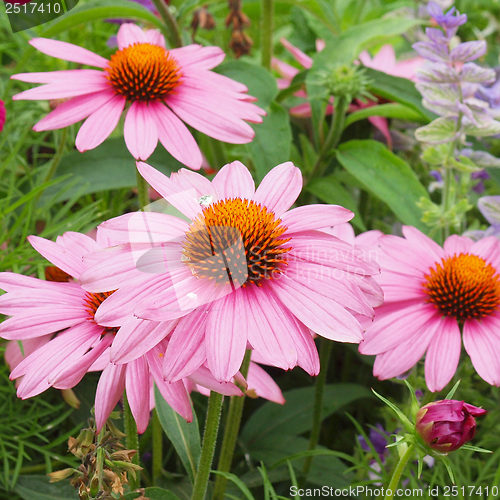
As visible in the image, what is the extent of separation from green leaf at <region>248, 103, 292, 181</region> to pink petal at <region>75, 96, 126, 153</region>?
175 millimetres

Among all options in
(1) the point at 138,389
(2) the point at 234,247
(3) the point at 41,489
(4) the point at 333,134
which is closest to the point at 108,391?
(1) the point at 138,389

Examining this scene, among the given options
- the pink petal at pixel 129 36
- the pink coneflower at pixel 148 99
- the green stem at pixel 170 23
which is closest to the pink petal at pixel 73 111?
the pink coneflower at pixel 148 99

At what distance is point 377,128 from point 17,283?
0.66m

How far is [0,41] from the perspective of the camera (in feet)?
4.10

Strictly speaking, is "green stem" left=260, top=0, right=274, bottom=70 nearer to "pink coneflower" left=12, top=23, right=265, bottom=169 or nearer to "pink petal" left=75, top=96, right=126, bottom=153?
"pink coneflower" left=12, top=23, right=265, bottom=169

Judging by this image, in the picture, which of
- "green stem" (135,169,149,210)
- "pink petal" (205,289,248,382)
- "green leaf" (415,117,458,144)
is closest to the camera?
"pink petal" (205,289,248,382)

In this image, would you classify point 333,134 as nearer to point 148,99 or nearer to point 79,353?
point 148,99

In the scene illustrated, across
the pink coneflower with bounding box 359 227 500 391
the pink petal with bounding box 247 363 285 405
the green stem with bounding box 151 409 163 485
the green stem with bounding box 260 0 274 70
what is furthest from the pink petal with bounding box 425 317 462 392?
the green stem with bounding box 260 0 274 70

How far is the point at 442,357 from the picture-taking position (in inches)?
21.5

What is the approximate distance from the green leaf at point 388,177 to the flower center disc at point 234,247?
0.34 meters

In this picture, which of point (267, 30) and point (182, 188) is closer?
point (182, 188)

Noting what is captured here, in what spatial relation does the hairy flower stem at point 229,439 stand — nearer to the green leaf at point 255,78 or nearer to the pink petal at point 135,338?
the pink petal at point 135,338

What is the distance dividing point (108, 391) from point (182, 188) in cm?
15

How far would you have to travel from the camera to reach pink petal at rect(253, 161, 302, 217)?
48 centimetres
